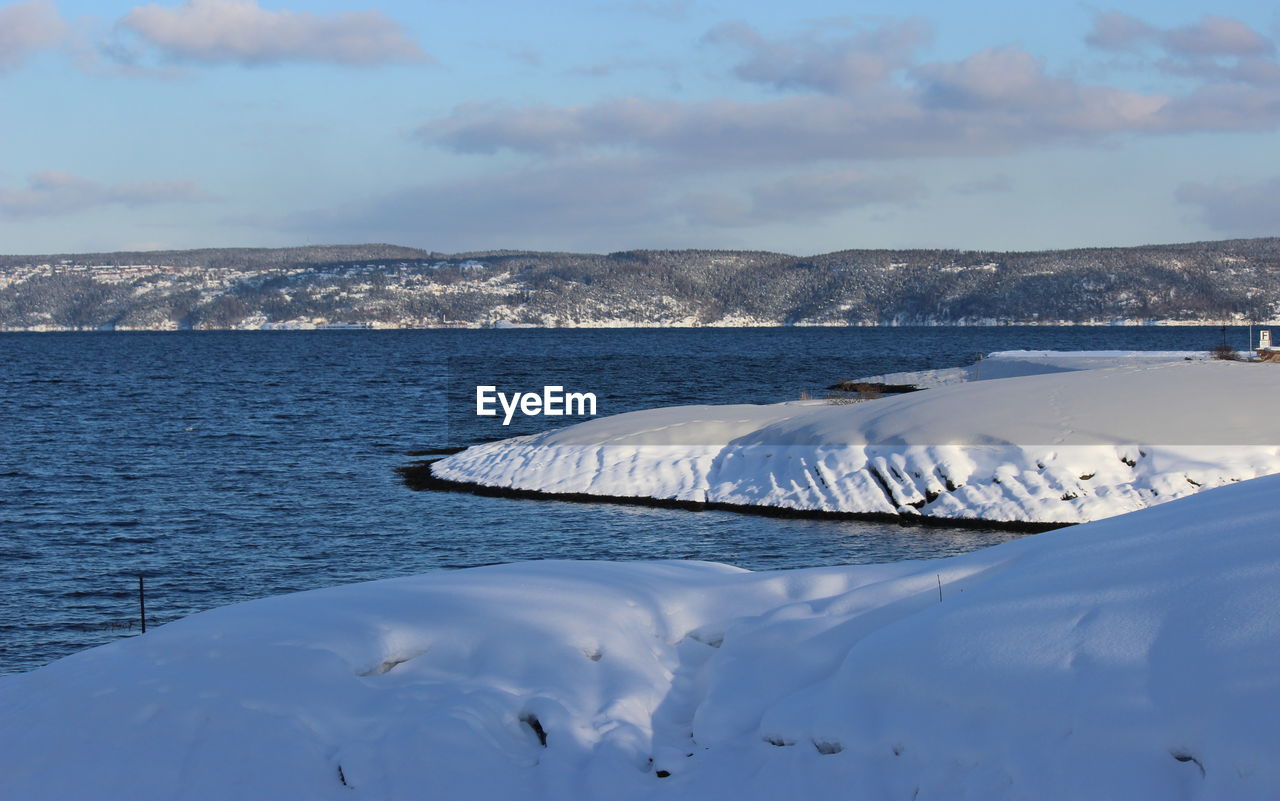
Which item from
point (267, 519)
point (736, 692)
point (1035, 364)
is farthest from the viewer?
point (1035, 364)

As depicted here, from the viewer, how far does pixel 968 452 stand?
25.2 meters

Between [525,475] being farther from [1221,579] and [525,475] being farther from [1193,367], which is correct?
[1221,579]

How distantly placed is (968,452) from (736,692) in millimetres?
17791

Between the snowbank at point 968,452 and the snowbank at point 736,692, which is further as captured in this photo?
the snowbank at point 968,452

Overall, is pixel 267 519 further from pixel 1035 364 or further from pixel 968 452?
pixel 1035 364

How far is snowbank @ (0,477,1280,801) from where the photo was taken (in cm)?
674

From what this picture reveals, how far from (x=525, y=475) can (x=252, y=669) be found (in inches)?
860

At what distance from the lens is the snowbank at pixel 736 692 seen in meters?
6.74

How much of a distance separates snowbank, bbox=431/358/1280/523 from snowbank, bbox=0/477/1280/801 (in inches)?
548

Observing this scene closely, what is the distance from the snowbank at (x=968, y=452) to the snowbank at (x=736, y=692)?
45.7 feet

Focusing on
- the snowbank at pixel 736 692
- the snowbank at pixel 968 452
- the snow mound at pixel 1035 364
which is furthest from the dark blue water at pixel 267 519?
the snowbank at pixel 736 692

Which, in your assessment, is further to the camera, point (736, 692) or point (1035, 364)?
point (1035, 364)

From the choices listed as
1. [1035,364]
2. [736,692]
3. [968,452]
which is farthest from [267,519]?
[1035,364]

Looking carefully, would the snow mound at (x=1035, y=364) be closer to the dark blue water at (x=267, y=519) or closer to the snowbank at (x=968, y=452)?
the dark blue water at (x=267, y=519)
